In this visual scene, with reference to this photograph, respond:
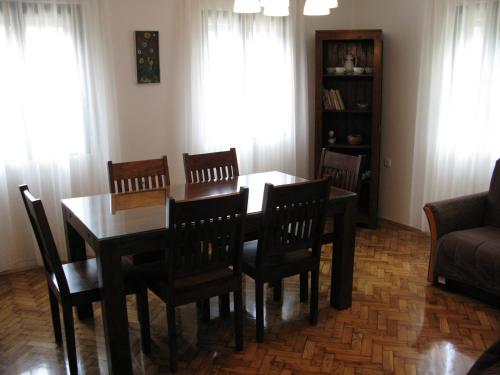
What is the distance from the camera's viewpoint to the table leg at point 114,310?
7.77ft

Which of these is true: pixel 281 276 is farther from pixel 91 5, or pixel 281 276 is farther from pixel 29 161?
pixel 91 5

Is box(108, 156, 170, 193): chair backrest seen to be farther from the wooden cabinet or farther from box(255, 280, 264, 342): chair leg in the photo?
the wooden cabinet

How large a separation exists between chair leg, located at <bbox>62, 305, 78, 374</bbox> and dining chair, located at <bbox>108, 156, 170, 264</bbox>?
101cm

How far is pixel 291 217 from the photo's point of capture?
2.78 meters

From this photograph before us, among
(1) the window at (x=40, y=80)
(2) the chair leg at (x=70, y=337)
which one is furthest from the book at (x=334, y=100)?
(2) the chair leg at (x=70, y=337)

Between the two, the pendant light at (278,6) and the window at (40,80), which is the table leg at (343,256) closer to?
the pendant light at (278,6)

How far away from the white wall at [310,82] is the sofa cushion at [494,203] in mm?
1209

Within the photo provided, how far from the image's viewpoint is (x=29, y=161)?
12.8ft

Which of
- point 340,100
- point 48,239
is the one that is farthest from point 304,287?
point 340,100

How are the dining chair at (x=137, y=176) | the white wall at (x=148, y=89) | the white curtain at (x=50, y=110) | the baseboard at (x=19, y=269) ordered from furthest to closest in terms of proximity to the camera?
1. the white wall at (x=148, y=89)
2. the baseboard at (x=19, y=269)
3. the white curtain at (x=50, y=110)
4. the dining chair at (x=137, y=176)

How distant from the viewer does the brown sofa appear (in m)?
3.23

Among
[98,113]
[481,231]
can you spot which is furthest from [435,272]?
[98,113]

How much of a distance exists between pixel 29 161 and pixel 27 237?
2.12 feet

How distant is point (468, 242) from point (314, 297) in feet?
3.86
